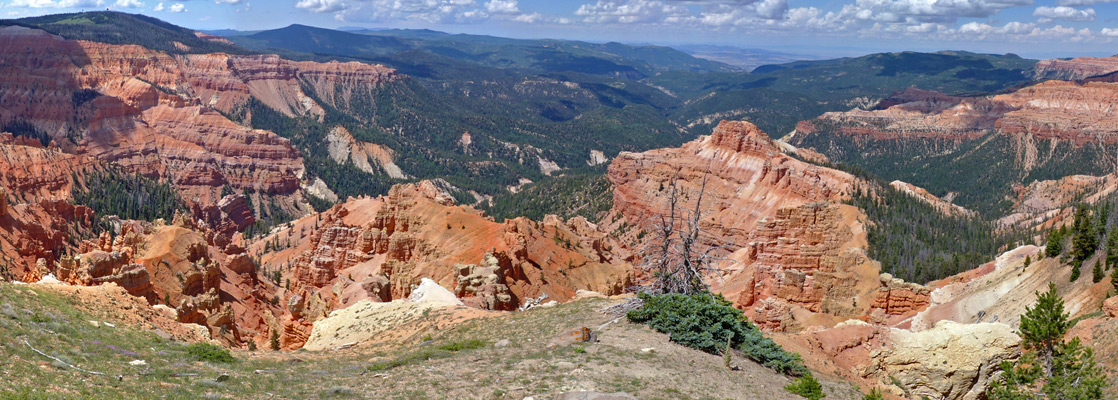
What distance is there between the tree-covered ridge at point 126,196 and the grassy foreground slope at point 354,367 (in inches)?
4461

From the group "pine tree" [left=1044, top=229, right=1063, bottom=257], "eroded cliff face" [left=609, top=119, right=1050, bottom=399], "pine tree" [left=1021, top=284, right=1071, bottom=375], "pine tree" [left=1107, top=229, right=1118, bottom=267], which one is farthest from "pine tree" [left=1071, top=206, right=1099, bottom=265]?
"pine tree" [left=1021, top=284, right=1071, bottom=375]

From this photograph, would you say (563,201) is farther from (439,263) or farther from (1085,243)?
(1085,243)

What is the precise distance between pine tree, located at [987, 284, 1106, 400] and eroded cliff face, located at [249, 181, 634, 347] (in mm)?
29603

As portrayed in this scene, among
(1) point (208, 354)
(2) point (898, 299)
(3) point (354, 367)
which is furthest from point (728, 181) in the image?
(1) point (208, 354)

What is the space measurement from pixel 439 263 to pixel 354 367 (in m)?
29.2

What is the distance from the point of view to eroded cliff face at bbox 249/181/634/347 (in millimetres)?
52281

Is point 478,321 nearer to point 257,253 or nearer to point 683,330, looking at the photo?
point 683,330

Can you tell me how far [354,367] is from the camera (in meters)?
29.9

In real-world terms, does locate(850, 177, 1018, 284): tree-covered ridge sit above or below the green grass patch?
below

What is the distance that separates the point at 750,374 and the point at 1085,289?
2443cm

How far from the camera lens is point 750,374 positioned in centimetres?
2878

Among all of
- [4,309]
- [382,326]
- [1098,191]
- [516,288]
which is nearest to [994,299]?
[516,288]

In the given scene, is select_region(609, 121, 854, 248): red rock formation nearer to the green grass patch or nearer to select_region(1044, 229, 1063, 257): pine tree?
select_region(1044, 229, 1063, 257): pine tree

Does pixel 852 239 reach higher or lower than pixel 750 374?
lower
